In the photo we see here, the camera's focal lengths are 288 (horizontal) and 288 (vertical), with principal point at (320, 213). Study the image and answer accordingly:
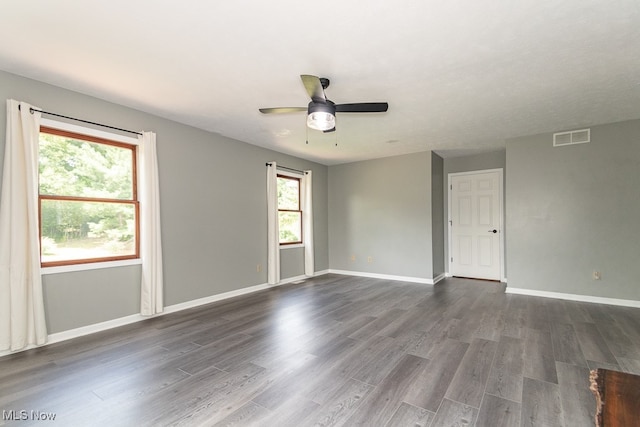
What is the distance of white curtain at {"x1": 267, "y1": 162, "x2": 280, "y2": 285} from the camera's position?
17.7ft

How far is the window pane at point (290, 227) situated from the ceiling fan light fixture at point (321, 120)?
11.0 feet

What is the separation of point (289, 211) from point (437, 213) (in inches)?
123

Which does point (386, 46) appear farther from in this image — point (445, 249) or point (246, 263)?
point (445, 249)

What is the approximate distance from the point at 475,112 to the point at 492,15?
1938 millimetres

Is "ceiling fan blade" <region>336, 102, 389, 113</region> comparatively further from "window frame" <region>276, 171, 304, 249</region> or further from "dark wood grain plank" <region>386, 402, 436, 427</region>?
"window frame" <region>276, 171, 304, 249</region>

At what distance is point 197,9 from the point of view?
194 centimetres

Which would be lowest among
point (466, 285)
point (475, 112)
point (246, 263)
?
point (466, 285)

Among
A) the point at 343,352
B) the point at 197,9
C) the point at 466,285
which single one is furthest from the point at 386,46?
the point at 466,285

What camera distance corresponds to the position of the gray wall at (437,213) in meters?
5.76

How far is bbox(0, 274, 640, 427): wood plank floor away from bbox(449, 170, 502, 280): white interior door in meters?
1.89

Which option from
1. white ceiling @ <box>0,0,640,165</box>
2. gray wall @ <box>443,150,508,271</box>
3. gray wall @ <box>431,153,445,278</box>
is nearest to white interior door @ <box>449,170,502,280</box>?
gray wall @ <box>443,150,508,271</box>

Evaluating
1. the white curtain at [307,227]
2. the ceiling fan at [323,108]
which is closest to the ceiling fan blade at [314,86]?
the ceiling fan at [323,108]

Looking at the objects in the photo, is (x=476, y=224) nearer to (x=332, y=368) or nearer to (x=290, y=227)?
(x=290, y=227)

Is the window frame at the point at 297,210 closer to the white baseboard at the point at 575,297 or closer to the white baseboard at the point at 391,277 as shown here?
the white baseboard at the point at 391,277
